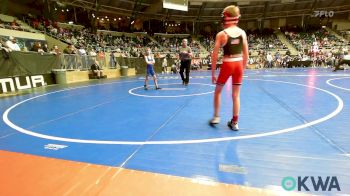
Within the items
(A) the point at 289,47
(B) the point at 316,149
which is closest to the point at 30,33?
(B) the point at 316,149

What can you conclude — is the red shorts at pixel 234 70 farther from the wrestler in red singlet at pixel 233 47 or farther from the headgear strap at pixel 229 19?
the headgear strap at pixel 229 19

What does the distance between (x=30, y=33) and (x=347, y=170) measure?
23.0m

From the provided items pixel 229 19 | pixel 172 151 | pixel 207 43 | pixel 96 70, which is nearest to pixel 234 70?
pixel 229 19

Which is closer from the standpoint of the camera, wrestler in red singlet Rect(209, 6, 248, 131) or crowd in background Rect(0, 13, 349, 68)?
wrestler in red singlet Rect(209, 6, 248, 131)

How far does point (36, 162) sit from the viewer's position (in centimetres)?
267

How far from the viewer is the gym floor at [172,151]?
214cm

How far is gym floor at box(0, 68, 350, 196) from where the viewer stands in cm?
214

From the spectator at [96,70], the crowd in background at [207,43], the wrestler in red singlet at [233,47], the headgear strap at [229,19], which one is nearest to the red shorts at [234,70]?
the wrestler in red singlet at [233,47]

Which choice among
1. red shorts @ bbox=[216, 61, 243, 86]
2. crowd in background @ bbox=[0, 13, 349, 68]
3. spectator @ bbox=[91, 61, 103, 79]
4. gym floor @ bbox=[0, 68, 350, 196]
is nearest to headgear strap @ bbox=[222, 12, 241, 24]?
red shorts @ bbox=[216, 61, 243, 86]

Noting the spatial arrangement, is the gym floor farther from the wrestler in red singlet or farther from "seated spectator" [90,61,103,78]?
"seated spectator" [90,61,103,78]

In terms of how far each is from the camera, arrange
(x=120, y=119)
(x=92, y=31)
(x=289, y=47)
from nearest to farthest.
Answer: (x=120, y=119), (x=92, y=31), (x=289, y=47)

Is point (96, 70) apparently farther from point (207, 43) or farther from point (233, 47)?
point (207, 43)

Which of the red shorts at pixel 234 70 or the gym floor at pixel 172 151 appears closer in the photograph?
the gym floor at pixel 172 151

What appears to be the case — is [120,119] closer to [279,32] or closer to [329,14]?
[279,32]
